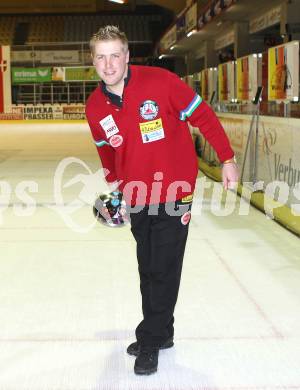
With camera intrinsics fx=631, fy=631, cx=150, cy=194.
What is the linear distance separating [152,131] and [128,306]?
147 cm

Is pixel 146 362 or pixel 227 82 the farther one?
pixel 227 82

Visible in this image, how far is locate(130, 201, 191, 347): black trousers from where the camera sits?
2.91m

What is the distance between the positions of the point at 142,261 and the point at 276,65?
5836 mm

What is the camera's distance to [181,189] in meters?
2.92

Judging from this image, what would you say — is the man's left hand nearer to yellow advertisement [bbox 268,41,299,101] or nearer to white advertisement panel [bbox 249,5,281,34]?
yellow advertisement [bbox 268,41,299,101]

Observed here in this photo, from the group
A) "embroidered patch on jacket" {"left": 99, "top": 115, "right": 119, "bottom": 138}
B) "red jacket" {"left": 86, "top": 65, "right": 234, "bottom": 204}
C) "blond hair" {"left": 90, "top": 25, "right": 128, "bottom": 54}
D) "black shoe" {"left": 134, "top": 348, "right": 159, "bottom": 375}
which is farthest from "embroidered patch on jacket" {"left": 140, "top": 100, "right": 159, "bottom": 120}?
"black shoe" {"left": 134, "top": 348, "right": 159, "bottom": 375}

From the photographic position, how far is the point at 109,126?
286 centimetres

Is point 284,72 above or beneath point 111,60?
above

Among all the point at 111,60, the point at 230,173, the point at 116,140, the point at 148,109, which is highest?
the point at 111,60

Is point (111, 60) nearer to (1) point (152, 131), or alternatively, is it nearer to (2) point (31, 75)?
(1) point (152, 131)

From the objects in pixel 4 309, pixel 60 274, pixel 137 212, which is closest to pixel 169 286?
pixel 137 212

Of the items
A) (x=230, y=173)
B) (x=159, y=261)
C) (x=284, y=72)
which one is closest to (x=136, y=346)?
(x=159, y=261)

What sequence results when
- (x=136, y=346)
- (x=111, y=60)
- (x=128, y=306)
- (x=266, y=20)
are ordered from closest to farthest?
(x=111, y=60) < (x=136, y=346) < (x=128, y=306) < (x=266, y=20)

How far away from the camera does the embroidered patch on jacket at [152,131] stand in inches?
110
